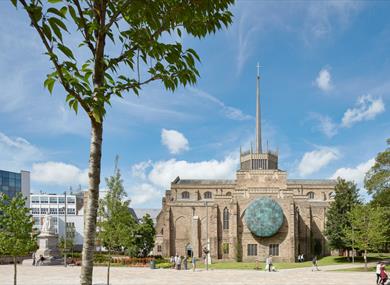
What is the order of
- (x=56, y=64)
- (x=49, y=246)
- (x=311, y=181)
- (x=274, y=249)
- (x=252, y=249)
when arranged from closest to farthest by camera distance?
1. (x=56, y=64)
2. (x=49, y=246)
3. (x=274, y=249)
4. (x=252, y=249)
5. (x=311, y=181)

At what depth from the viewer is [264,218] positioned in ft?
180

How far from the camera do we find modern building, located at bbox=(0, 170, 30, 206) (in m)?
99.9

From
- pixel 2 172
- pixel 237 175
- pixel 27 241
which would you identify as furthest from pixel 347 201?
pixel 2 172

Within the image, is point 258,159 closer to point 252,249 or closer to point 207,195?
point 207,195

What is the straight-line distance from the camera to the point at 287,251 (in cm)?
5572

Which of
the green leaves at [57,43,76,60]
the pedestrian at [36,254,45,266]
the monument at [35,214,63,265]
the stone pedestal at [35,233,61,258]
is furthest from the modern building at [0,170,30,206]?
the green leaves at [57,43,76,60]

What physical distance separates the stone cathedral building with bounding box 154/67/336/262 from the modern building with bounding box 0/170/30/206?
56.9 metres

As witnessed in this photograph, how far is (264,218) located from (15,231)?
3958 cm

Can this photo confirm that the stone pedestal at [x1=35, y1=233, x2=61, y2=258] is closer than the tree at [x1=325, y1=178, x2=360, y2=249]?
Yes

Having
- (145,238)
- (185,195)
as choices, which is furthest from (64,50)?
(185,195)

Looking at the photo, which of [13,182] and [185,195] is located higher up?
[13,182]

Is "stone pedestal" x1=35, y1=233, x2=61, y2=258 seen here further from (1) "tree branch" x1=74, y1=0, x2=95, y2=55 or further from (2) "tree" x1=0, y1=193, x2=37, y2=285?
(1) "tree branch" x1=74, y1=0, x2=95, y2=55

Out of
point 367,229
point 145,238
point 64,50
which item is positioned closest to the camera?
point 64,50

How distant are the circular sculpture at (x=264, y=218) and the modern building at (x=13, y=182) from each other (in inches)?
2746
